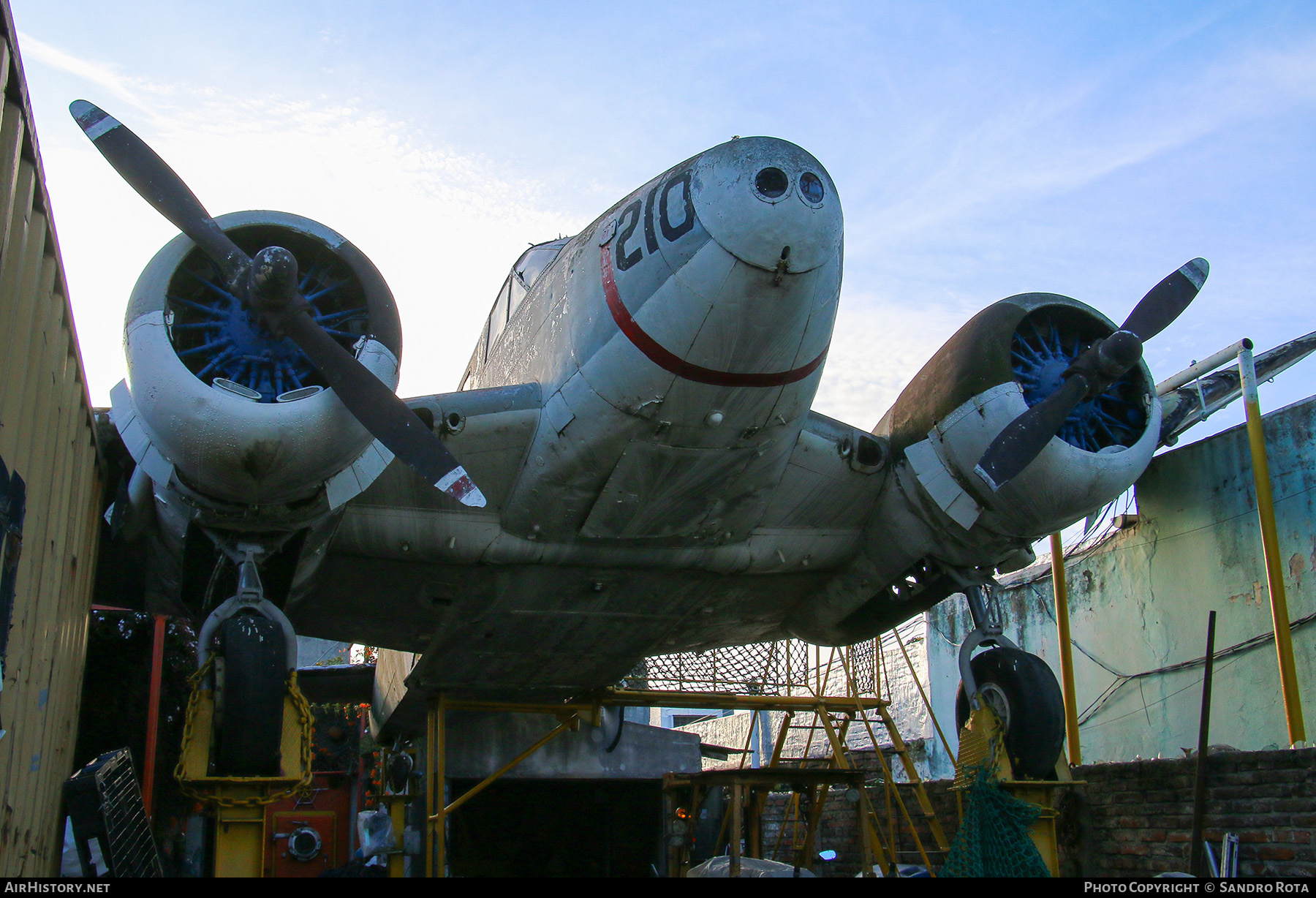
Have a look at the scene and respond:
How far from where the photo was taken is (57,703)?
686cm

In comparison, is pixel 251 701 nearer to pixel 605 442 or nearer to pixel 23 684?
pixel 23 684

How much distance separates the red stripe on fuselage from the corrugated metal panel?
10.4ft

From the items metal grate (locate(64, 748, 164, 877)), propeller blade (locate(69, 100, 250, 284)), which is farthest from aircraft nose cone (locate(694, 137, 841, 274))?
metal grate (locate(64, 748, 164, 877))

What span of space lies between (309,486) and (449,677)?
4.03 m

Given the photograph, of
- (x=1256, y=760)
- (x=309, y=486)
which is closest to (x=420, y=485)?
(x=309, y=486)

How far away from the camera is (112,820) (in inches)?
211

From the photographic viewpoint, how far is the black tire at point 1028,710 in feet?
25.4

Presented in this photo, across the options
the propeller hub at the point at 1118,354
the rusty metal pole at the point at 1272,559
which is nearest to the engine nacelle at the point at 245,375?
the propeller hub at the point at 1118,354

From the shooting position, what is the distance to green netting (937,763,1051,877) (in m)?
6.62

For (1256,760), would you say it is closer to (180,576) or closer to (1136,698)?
(1136,698)

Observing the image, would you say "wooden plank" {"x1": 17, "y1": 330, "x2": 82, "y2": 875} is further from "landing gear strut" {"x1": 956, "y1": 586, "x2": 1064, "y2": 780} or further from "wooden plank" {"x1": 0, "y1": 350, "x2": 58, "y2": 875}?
"landing gear strut" {"x1": 956, "y1": 586, "x2": 1064, "y2": 780}

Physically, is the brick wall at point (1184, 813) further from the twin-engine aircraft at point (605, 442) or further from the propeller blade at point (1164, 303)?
the propeller blade at point (1164, 303)

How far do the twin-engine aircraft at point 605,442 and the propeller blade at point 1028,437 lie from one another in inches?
0.8

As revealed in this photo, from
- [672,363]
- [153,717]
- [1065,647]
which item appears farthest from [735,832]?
[153,717]
